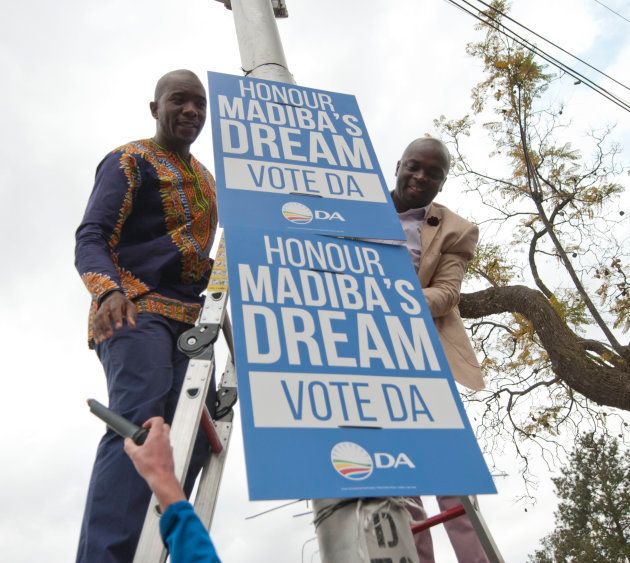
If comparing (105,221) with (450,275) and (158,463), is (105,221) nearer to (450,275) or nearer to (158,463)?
(158,463)

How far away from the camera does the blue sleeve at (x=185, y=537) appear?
1.02 metres

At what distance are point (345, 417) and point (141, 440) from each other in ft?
1.41

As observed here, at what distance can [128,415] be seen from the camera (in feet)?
5.49

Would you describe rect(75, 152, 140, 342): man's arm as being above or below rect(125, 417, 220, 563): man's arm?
above

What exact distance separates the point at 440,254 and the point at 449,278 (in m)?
0.13

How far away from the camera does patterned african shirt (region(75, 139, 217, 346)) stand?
6.36 feet

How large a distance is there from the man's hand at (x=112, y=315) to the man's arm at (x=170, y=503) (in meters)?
0.52

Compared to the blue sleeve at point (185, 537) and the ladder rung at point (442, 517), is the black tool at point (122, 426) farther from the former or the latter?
the ladder rung at point (442, 517)

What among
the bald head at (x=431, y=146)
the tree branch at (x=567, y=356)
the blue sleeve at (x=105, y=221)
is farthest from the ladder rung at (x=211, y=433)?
the tree branch at (x=567, y=356)

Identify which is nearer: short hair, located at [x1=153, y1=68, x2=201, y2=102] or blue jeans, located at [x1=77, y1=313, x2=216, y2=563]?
blue jeans, located at [x1=77, y1=313, x2=216, y2=563]

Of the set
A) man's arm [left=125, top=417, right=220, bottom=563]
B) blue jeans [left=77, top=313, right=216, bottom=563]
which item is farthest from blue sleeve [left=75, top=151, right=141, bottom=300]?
man's arm [left=125, top=417, right=220, bottom=563]

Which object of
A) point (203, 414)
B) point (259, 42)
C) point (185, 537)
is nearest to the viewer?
point (185, 537)

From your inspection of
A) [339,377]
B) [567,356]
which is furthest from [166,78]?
[567,356]

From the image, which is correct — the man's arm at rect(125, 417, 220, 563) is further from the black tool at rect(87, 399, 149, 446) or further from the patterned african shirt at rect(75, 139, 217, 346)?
the patterned african shirt at rect(75, 139, 217, 346)
